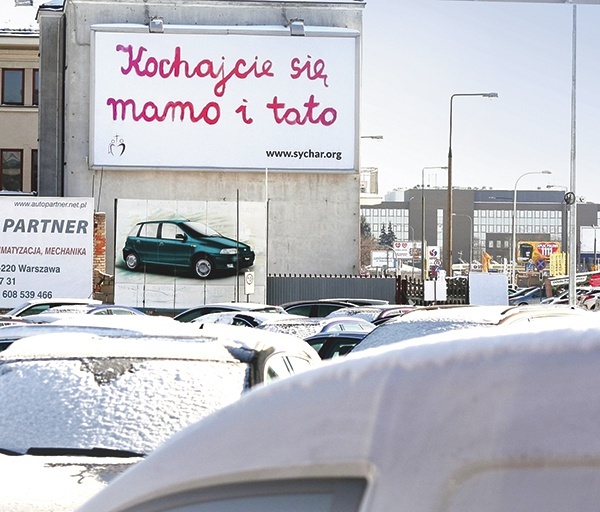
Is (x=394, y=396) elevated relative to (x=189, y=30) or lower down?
lower down

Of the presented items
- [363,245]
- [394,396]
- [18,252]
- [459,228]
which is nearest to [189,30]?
[18,252]

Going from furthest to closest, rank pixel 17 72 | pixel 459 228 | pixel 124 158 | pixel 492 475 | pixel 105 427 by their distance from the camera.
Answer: pixel 459 228 → pixel 17 72 → pixel 124 158 → pixel 105 427 → pixel 492 475

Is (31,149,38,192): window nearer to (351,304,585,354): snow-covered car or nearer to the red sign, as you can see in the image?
the red sign

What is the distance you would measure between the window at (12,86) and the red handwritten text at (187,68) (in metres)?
13.7

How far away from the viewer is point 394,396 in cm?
159

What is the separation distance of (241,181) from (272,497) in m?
46.9

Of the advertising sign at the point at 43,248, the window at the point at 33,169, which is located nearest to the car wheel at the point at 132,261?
the advertising sign at the point at 43,248

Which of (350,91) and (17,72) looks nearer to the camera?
(350,91)

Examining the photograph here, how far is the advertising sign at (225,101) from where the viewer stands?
47531mm

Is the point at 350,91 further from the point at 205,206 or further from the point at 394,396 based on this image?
the point at 394,396

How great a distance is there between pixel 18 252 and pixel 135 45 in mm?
10294

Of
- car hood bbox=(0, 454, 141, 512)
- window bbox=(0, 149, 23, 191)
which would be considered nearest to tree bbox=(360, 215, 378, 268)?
window bbox=(0, 149, 23, 191)

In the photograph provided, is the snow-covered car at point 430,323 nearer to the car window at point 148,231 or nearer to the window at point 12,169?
the car window at point 148,231

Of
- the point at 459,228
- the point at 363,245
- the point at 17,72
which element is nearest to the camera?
the point at 17,72
